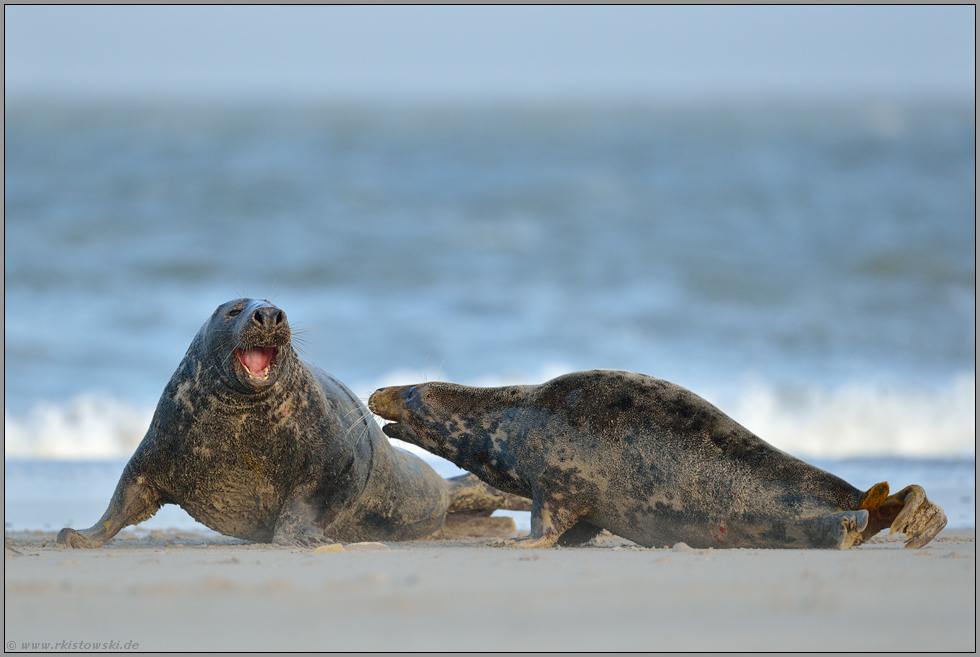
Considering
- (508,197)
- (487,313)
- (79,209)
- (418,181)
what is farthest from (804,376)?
(79,209)

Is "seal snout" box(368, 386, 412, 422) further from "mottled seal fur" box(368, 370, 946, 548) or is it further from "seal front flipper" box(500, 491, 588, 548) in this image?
"seal front flipper" box(500, 491, 588, 548)

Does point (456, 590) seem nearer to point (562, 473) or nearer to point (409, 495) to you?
point (562, 473)

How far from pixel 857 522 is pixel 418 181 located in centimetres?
1727

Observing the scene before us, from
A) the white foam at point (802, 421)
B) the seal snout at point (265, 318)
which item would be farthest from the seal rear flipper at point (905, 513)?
the white foam at point (802, 421)

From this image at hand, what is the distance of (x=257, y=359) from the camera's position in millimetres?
5816

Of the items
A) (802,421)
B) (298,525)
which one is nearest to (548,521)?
(298,525)

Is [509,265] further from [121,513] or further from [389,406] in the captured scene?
[121,513]

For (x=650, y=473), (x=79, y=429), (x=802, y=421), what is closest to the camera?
(x=650, y=473)

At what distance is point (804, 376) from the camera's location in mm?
13633

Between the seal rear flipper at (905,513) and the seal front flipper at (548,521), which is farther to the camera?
the seal front flipper at (548,521)

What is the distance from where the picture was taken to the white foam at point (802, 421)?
37.1 ft

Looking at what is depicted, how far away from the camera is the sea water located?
12344 millimetres

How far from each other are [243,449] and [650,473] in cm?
218

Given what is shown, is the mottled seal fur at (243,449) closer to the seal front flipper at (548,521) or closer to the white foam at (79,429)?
the seal front flipper at (548,521)
